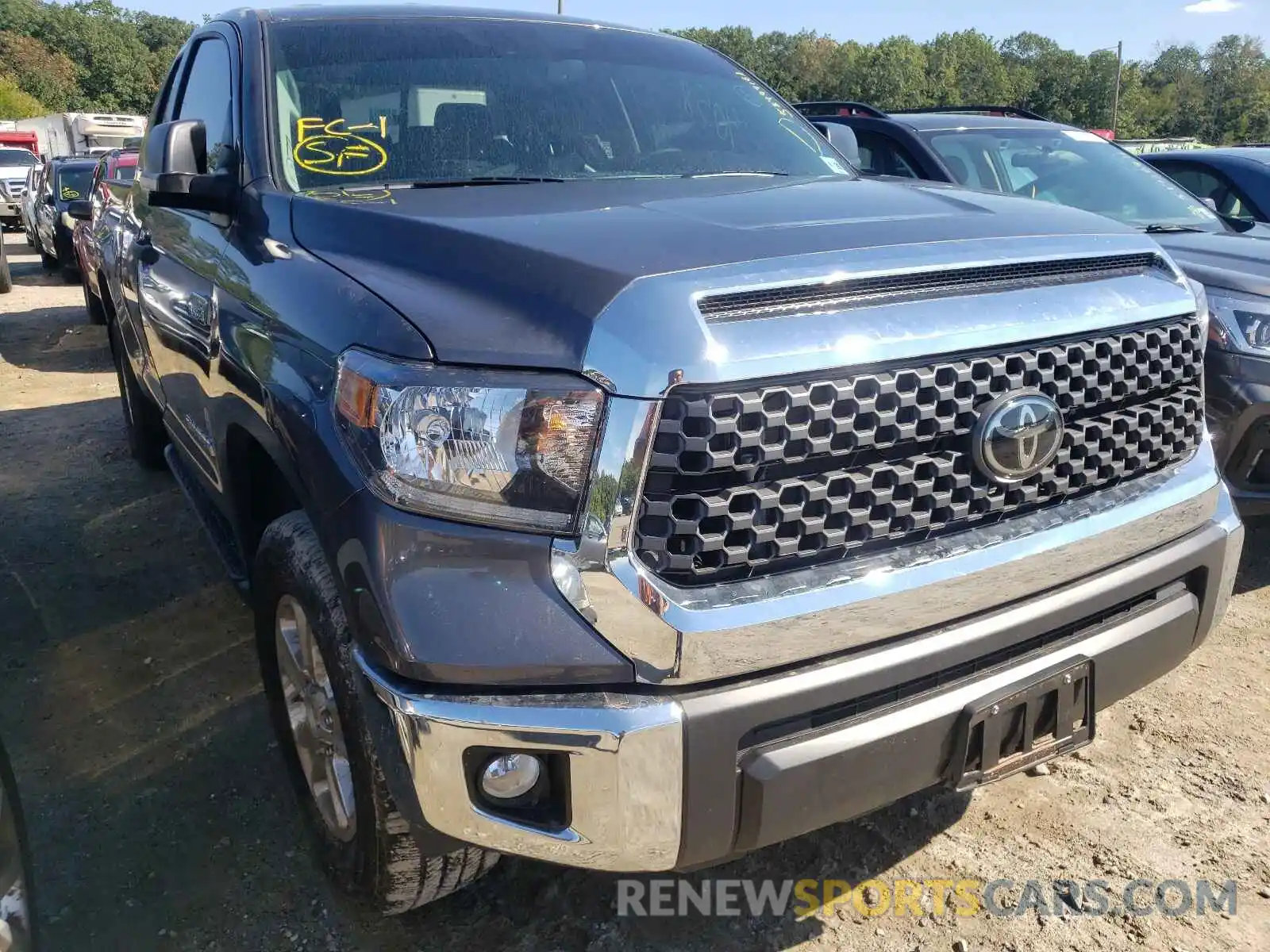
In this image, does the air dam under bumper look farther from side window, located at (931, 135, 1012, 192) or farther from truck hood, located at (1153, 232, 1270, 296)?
side window, located at (931, 135, 1012, 192)

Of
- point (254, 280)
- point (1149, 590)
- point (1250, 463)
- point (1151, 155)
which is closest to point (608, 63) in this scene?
point (254, 280)

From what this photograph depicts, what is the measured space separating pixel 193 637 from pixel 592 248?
2504mm

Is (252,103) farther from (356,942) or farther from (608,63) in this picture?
(356,942)

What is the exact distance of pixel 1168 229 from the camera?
4.77m

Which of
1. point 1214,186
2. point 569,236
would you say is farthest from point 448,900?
point 1214,186

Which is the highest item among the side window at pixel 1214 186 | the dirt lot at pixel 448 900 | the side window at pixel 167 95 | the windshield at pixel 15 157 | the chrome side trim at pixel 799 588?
the side window at pixel 167 95

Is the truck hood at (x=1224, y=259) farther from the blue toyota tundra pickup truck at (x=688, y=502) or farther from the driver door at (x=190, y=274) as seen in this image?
the driver door at (x=190, y=274)

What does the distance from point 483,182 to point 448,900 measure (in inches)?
67.2

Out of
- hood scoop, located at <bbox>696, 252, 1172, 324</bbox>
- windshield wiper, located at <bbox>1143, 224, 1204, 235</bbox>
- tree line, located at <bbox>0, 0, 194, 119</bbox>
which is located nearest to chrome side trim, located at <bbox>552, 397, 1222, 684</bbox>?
hood scoop, located at <bbox>696, 252, 1172, 324</bbox>

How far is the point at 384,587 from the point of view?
1.68 m

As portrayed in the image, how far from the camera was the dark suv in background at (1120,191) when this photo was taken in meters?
3.67

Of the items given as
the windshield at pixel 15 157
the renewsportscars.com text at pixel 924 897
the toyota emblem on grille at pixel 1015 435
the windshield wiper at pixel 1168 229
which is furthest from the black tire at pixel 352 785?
the windshield at pixel 15 157

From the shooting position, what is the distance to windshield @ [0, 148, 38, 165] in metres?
23.7

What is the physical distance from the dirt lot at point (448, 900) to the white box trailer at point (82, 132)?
103ft
